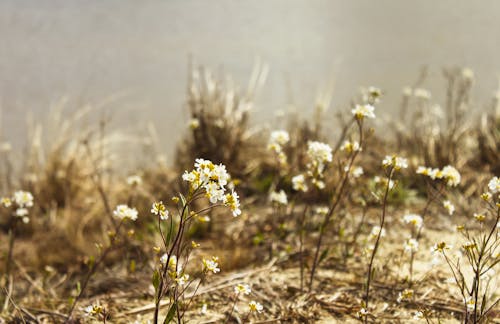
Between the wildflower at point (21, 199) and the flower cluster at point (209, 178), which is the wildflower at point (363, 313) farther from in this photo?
the wildflower at point (21, 199)

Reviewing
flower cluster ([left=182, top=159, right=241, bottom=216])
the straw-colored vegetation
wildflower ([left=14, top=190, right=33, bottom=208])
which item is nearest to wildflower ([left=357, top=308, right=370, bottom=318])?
the straw-colored vegetation

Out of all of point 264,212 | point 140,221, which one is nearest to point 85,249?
point 140,221

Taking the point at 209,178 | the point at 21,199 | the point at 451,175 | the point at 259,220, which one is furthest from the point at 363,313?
the point at 259,220

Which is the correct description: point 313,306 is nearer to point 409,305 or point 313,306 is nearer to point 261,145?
point 409,305

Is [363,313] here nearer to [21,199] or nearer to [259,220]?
[21,199]

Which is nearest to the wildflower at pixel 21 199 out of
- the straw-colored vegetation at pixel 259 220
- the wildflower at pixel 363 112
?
the straw-colored vegetation at pixel 259 220

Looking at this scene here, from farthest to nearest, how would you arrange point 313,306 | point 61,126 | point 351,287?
point 61,126 → point 351,287 → point 313,306

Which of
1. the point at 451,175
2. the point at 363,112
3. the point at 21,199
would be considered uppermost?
the point at 363,112

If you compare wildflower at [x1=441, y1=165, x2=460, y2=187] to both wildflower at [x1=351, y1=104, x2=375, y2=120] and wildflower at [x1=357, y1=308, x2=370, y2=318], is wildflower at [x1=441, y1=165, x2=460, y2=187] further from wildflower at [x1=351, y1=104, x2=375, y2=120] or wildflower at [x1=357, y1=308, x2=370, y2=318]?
wildflower at [x1=357, y1=308, x2=370, y2=318]
